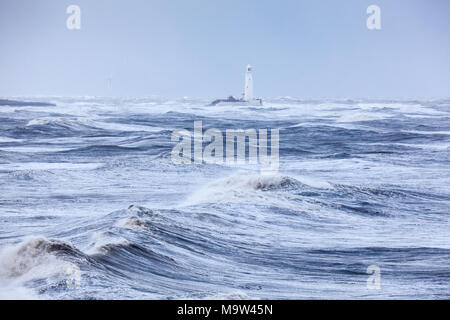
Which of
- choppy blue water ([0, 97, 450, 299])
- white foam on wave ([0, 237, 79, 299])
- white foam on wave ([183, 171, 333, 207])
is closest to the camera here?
white foam on wave ([0, 237, 79, 299])

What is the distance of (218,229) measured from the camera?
9.88m

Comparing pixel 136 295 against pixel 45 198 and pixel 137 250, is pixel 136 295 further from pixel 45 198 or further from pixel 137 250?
pixel 45 198

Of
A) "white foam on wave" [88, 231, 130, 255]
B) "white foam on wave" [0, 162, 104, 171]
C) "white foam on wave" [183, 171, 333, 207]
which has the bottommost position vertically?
"white foam on wave" [0, 162, 104, 171]

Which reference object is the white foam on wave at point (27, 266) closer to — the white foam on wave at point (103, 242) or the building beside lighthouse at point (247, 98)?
the white foam on wave at point (103, 242)

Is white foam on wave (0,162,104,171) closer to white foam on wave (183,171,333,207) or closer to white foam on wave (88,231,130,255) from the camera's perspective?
white foam on wave (183,171,333,207)

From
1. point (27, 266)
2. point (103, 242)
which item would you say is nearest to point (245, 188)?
point (103, 242)

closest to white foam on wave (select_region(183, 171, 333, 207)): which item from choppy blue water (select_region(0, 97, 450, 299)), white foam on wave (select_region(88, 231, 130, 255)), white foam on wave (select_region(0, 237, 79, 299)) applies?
choppy blue water (select_region(0, 97, 450, 299))

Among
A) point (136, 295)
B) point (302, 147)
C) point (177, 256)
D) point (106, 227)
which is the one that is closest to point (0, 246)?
point (106, 227)

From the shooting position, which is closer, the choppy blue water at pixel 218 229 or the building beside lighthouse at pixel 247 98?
the choppy blue water at pixel 218 229

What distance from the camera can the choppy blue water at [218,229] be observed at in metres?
6.89

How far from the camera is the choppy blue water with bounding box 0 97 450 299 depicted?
6.89 m

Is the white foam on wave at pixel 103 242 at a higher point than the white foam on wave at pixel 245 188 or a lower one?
higher

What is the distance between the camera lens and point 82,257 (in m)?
7.28

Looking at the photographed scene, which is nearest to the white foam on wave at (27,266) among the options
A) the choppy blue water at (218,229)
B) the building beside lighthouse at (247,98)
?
the choppy blue water at (218,229)
